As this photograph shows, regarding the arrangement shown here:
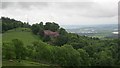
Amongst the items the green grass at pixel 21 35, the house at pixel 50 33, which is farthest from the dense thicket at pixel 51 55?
the house at pixel 50 33

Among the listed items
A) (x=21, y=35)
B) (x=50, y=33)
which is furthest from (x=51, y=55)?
(x=21, y=35)

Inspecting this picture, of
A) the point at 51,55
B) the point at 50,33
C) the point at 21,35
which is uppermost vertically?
the point at 50,33

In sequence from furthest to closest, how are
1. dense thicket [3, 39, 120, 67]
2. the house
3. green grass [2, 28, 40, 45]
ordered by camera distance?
1. the house
2. green grass [2, 28, 40, 45]
3. dense thicket [3, 39, 120, 67]

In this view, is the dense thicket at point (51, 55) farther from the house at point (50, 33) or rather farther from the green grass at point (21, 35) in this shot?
the house at point (50, 33)

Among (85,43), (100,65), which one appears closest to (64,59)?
(100,65)

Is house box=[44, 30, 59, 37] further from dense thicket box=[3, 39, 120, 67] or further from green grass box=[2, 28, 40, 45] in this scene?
dense thicket box=[3, 39, 120, 67]

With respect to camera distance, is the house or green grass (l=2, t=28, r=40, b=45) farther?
the house

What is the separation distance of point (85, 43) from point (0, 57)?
49.2m

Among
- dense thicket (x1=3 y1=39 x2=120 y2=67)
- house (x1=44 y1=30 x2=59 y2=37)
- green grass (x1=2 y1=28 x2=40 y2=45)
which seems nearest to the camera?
dense thicket (x1=3 y1=39 x2=120 y2=67)

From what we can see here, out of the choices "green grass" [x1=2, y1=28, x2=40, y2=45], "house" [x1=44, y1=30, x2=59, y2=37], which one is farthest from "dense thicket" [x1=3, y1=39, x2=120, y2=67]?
"house" [x1=44, y1=30, x2=59, y2=37]

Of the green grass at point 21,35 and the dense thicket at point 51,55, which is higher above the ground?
the green grass at point 21,35

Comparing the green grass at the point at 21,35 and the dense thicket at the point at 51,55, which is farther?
the green grass at the point at 21,35

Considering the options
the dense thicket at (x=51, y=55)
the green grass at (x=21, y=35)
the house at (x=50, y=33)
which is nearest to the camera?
the dense thicket at (x=51, y=55)

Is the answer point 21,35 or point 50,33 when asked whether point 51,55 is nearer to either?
point 50,33
